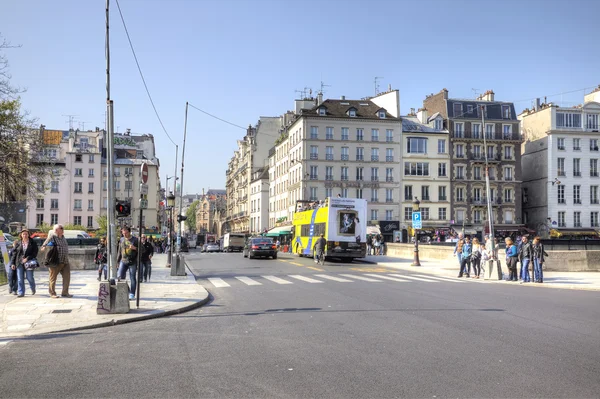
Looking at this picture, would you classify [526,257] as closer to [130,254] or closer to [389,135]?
[130,254]

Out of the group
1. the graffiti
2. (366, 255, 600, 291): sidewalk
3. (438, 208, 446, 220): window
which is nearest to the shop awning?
(438, 208, 446, 220): window

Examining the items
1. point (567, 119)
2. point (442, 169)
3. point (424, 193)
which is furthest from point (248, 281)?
point (567, 119)

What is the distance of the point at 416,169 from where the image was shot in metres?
69.6

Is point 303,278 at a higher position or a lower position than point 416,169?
lower

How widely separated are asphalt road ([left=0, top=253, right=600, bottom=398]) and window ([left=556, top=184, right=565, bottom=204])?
2352 inches

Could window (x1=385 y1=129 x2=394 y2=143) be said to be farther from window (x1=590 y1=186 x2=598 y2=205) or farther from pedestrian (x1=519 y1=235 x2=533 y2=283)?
pedestrian (x1=519 y1=235 x2=533 y2=283)

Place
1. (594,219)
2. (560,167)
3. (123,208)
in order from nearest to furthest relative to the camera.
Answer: (123,208) < (560,167) < (594,219)

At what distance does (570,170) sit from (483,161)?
33.7 ft

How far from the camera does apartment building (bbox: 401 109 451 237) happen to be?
68750mm

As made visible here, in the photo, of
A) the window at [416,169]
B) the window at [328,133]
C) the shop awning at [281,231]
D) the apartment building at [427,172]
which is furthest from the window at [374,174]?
the shop awning at [281,231]

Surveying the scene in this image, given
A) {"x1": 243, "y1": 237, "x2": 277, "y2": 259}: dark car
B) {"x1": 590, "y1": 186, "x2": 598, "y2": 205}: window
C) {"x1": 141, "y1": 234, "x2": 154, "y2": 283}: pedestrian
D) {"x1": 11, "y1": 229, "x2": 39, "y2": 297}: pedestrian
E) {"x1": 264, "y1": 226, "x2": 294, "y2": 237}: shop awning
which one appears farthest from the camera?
{"x1": 590, "y1": 186, "x2": 598, "y2": 205}: window

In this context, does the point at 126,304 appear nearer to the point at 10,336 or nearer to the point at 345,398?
the point at 10,336

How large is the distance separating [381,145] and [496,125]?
14066 millimetres

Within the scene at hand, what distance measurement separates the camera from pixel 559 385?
6.14 metres
